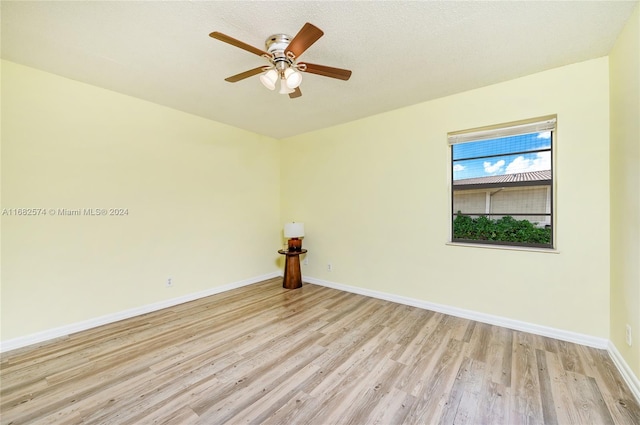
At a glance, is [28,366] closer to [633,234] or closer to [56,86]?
[56,86]

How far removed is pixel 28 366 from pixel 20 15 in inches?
103

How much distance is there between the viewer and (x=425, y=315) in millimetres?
2979

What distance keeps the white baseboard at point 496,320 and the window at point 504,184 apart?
2.63 feet

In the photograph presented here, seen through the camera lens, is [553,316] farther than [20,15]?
Yes

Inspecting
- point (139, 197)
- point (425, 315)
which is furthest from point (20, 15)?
point (425, 315)

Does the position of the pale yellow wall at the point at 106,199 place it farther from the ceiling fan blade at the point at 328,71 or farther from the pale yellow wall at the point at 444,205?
the ceiling fan blade at the point at 328,71

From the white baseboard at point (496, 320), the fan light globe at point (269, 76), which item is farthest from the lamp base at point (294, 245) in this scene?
the fan light globe at point (269, 76)

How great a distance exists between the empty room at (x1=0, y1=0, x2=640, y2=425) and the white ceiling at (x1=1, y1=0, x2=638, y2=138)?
19mm

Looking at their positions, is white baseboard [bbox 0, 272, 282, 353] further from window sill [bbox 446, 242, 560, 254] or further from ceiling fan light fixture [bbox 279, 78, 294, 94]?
window sill [bbox 446, 242, 560, 254]

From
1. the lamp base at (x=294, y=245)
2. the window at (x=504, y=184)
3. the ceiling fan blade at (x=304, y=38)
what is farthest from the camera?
the lamp base at (x=294, y=245)

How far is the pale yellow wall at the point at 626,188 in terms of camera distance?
5.65ft

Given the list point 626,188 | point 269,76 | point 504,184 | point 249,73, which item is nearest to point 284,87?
point 269,76

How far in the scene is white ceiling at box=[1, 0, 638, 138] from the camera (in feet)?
5.50

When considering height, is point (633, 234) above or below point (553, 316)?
above
